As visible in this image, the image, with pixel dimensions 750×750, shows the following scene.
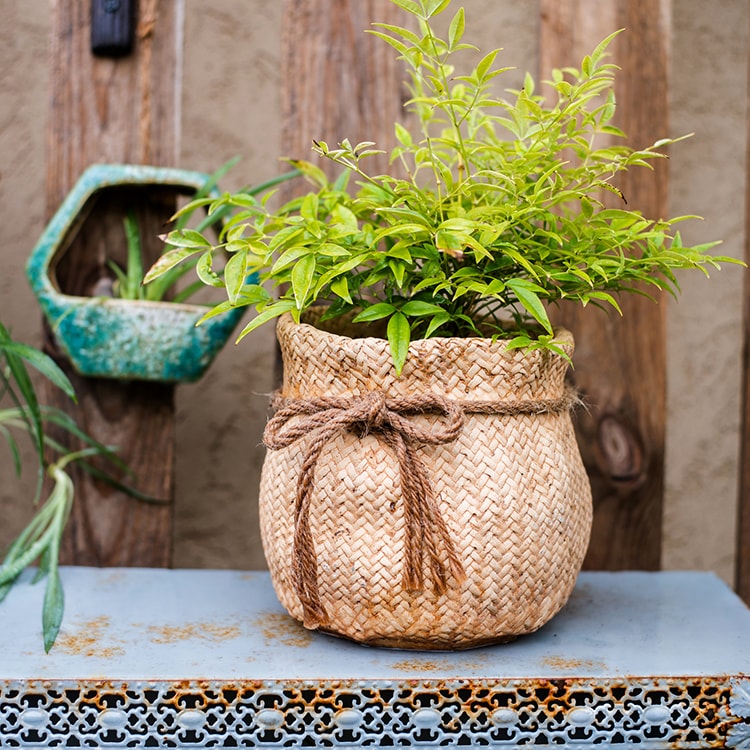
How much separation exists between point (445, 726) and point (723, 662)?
26 centimetres

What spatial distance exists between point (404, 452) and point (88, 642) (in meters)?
0.36

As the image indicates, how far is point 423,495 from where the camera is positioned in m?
0.80

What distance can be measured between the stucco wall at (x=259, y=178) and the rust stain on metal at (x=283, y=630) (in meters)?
0.49

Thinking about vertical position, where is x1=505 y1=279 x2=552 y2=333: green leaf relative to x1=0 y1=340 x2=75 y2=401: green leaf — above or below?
above

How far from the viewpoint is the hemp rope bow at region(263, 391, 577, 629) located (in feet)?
Result: 2.61

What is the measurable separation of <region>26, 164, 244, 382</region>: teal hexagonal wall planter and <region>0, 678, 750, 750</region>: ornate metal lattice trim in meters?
0.39

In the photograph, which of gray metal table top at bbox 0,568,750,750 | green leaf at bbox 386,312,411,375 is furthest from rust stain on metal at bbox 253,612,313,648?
green leaf at bbox 386,312,411,375

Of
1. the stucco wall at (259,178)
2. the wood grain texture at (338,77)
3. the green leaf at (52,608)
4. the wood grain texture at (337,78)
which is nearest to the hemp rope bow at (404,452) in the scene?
the green leaf at (52,608)

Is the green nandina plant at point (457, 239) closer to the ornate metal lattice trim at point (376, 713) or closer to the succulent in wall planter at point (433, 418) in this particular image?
the succulent in wall planter at point (433, 418)

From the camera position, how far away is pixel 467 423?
2.70ft

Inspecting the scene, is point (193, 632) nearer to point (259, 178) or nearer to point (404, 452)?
point (404, 452)

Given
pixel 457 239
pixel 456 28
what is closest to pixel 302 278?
pixel 457 239

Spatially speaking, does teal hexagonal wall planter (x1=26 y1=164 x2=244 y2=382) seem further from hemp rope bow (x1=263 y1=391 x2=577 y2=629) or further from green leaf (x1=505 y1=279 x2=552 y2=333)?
green leaf (x1=505 y1=279 x2=552 y2=333)

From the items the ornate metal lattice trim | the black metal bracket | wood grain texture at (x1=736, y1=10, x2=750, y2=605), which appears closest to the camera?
the ornate metal lattice trim
